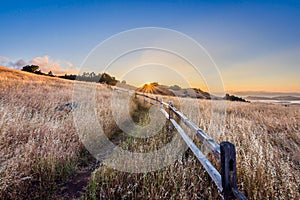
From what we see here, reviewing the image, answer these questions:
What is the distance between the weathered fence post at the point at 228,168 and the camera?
1.90 m

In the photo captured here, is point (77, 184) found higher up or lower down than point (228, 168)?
lower down

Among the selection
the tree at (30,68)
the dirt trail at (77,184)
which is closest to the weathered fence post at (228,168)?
the dirt trail at (77,184)

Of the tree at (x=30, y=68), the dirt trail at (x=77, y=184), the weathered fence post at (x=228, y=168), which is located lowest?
the dirt trail at (x=77, y=184)

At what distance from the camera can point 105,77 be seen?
202ft

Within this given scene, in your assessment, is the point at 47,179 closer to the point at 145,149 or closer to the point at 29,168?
the point at 29,168

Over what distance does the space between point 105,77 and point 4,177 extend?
199 feet

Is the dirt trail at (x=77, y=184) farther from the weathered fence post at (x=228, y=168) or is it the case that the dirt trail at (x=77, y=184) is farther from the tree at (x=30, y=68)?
the tree at (x=30, y=68)

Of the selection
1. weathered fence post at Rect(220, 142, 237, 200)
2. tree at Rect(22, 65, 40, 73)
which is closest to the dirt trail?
weathered fence post at Rect(220, 142, 237, 200)

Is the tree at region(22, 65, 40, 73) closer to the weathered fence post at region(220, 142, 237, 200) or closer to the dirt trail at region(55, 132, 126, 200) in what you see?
the dirt trail at region(55, 132, 126, 200)

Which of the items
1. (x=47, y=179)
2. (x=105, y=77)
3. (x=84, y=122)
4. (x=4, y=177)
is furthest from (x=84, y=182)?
(x=105, y=77)

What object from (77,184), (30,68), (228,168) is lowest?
(77,184)

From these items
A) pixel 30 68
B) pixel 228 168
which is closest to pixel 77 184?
pixel 228 168

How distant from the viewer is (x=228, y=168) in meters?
1.93

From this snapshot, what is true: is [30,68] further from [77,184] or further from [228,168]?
[228,168]
